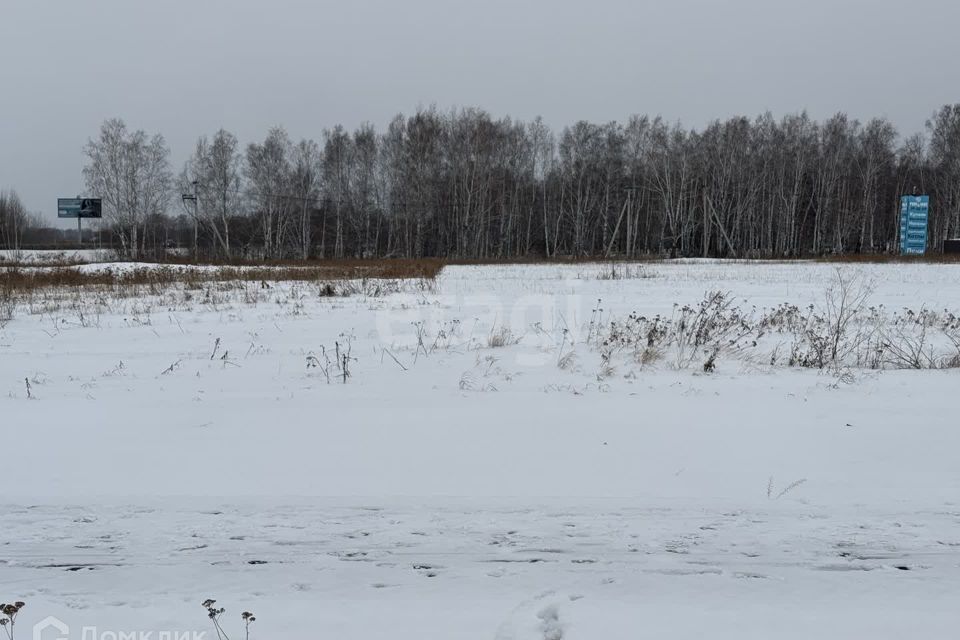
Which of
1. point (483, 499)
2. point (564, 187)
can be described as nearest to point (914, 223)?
point (564, 187)

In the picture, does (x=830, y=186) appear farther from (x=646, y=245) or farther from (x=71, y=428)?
(x=71, y=428)

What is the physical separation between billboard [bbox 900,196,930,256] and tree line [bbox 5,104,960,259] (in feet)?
23.5

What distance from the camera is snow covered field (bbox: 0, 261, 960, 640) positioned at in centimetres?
200

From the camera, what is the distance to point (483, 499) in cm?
281

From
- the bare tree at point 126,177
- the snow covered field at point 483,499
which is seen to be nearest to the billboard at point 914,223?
A: the snow covered field at point 483,499

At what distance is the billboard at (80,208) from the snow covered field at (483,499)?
4117cm

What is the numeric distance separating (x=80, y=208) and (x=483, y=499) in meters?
53.9

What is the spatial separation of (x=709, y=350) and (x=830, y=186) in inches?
1771

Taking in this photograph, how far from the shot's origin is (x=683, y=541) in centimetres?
243

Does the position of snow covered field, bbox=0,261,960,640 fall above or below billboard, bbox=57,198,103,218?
below

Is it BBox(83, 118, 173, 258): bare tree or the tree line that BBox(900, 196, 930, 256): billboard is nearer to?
the tree line

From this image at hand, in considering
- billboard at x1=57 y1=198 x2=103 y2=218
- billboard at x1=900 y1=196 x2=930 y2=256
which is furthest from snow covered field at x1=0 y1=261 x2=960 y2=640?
billboard at x1=57 y1=198 x2=103 y2=218

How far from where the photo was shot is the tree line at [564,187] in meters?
41.9

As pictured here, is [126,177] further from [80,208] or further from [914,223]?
[914,223]
